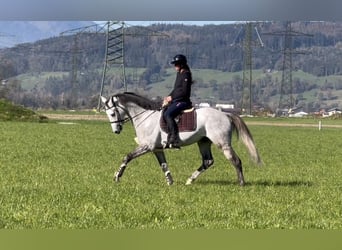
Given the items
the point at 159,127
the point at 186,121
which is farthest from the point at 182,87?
the point at 159,127

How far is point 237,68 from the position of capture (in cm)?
2380

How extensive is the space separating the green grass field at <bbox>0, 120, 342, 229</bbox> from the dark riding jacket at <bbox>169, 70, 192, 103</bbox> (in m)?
1.23

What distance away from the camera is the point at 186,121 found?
29.2 feet

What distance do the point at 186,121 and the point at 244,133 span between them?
1.06 m

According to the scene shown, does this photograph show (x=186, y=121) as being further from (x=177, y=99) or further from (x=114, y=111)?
(x=114, y=111)

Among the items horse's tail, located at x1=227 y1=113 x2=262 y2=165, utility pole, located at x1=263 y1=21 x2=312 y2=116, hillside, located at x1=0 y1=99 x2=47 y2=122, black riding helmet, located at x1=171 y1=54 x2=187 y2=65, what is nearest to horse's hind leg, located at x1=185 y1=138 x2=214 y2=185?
horse's tail, located at x1=227 y1=113 x2=262 y2=165

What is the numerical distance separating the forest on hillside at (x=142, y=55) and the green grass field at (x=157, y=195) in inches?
55.7

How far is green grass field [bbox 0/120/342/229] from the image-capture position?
5.29m

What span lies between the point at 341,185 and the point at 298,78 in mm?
28995

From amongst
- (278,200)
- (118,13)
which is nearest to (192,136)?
(278,200)

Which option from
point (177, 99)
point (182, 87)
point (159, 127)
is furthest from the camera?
point (159, 127)

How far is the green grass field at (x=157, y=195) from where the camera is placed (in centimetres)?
529

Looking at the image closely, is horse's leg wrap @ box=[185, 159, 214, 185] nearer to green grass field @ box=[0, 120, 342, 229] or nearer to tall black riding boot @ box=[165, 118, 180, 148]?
green grass field @ box=[0, 120, 342, 229]

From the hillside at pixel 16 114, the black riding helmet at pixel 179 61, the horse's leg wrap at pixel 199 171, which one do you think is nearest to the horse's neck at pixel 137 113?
the horse's leg wrap at pixel 199 171
